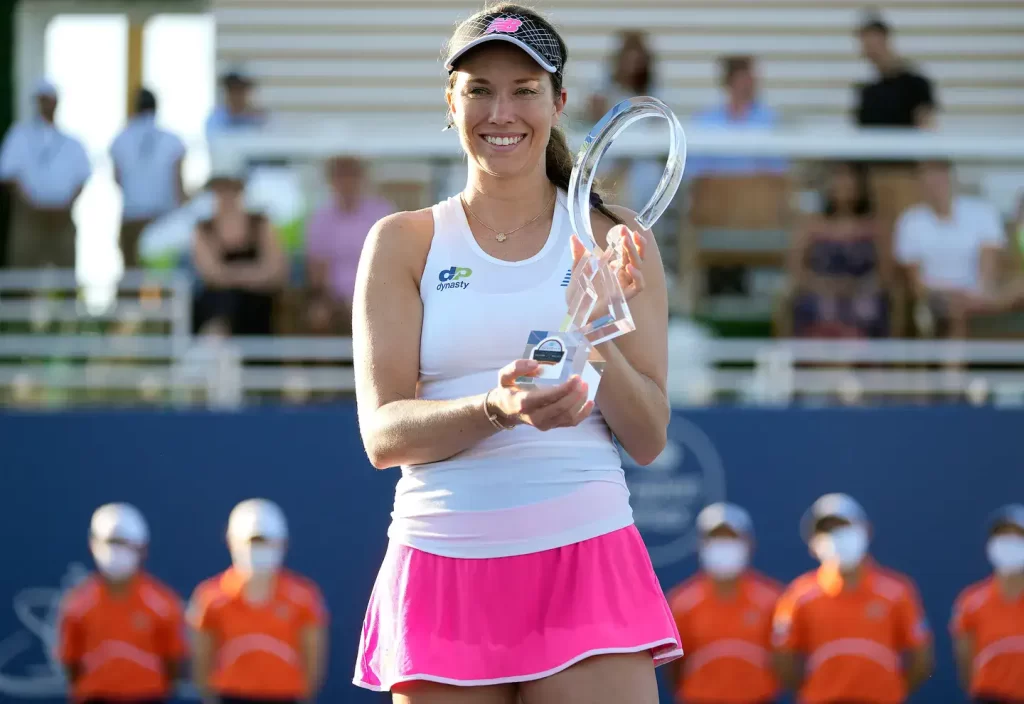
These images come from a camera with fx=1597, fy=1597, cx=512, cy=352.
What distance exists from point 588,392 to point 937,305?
262 inches

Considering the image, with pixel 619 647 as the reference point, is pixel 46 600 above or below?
below

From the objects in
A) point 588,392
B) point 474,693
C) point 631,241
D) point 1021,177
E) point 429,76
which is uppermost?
point 429,76

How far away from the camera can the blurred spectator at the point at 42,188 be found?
9344 millimetres

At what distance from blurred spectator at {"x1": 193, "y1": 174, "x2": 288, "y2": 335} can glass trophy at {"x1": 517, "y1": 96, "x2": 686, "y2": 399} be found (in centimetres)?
607

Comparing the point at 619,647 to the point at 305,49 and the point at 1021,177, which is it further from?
the point at 305,49

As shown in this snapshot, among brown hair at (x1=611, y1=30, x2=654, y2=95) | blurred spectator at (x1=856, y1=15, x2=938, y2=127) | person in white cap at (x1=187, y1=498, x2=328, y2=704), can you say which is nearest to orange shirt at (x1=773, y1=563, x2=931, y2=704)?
person in white cap at (x1=187, y1=498, x2=328, y2=704)

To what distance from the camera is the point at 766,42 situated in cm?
1238

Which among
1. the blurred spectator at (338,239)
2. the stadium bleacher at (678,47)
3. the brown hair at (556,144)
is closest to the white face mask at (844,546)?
the blurred spectator at (338,239)

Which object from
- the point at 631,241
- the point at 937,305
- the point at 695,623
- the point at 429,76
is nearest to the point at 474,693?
the point at 631,241

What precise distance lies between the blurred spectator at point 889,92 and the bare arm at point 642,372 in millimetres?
6941

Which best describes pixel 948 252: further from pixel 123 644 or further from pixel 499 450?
pixel 499 450

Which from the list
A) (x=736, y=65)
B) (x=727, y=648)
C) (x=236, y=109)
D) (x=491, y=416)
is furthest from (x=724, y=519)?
(x=491, y=416)

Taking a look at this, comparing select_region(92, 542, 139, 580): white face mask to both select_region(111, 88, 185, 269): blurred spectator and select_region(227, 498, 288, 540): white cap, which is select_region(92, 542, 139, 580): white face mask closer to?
select_region(227, 498, 288, 540): white cap

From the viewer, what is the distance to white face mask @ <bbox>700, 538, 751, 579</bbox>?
26.8ft
